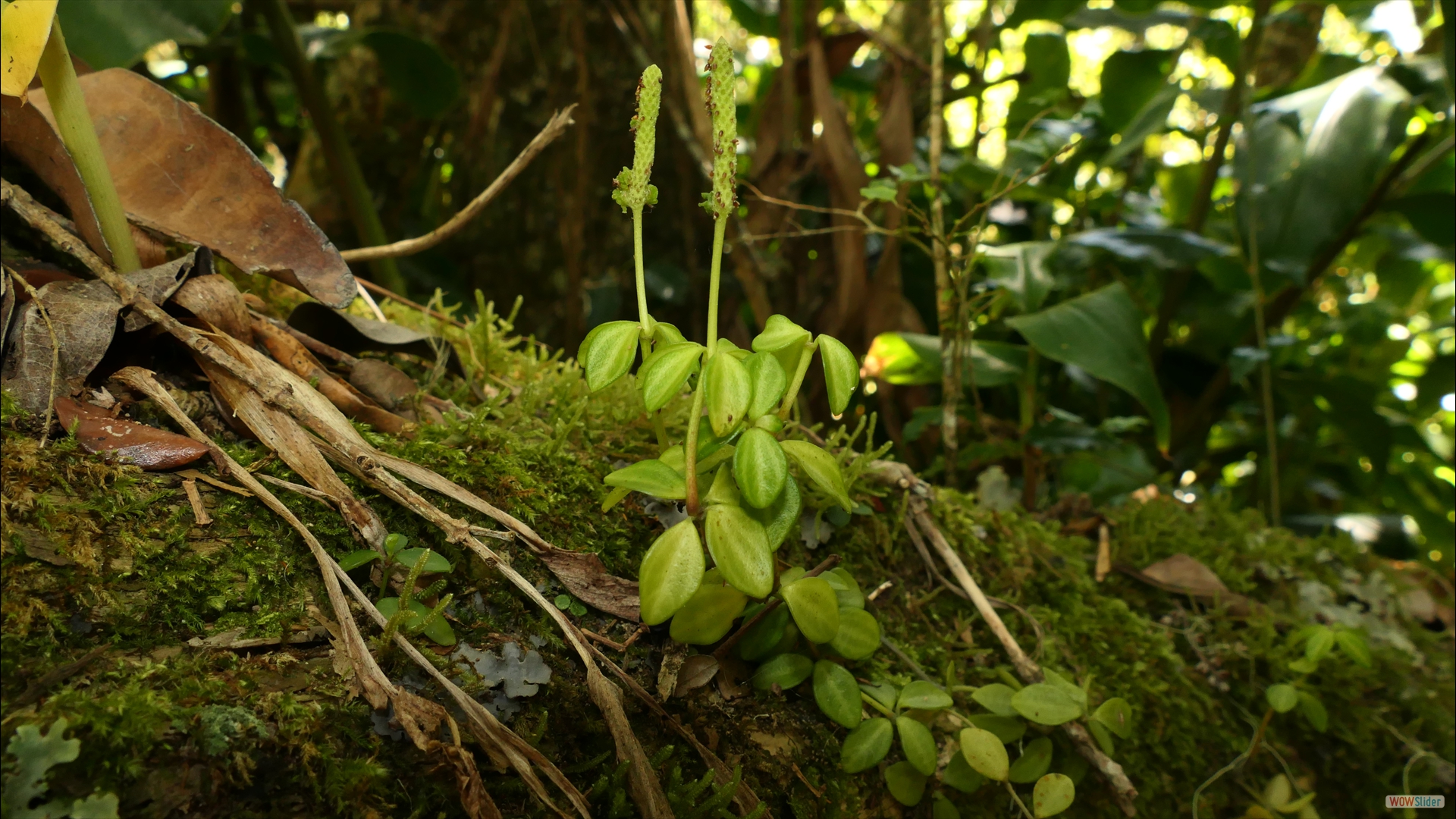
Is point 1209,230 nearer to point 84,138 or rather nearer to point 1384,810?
point 1384,810

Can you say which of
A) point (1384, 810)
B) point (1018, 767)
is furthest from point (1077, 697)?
point (1384, 810)

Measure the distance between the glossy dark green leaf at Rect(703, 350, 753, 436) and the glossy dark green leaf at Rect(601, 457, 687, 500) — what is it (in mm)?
75

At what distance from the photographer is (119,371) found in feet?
2.50

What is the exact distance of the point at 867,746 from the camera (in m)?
0.76

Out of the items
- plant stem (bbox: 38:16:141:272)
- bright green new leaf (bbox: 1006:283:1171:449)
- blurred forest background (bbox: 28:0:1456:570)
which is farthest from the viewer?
blurred forest background (bbox: 28:0:1456:570)

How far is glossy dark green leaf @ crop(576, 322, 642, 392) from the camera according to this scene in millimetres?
676

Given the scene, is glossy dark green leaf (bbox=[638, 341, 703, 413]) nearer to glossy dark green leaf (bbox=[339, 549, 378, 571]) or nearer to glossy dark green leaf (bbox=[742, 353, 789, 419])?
glossy dark green leaf (bbox=[742, 353, 789, 419])

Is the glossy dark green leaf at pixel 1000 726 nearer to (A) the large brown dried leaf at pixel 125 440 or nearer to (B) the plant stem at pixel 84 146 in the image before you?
(A) the large brown dried leaf at pixel 125 440

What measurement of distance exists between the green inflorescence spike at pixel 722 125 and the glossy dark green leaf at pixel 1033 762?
2.06 ft

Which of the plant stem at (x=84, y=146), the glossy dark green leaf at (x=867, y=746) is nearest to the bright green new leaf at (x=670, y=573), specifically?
the glossy dark green leaf at (x=867, y=746)

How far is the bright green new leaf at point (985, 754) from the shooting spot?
2.58ft

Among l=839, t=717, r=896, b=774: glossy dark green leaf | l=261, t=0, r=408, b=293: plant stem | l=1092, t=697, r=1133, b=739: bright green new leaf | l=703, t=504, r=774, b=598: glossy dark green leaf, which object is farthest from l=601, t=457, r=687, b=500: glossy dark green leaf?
l=261, t=0, r=408, b=293: plant stem

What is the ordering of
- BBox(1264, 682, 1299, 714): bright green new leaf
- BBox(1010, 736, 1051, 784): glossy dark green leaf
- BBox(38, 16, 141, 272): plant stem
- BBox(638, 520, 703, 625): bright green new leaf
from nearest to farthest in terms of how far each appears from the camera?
BBox(638, 520, 703, 625): bright green new leaf, BBox(38, 16, 141, 272): plant stem, BBox(1010, 736, 1051, 784): glossy dark green leaf, BBox(1264, 682, 1299, 714): bright green new leaf

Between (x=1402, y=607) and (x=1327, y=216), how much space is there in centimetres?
81
